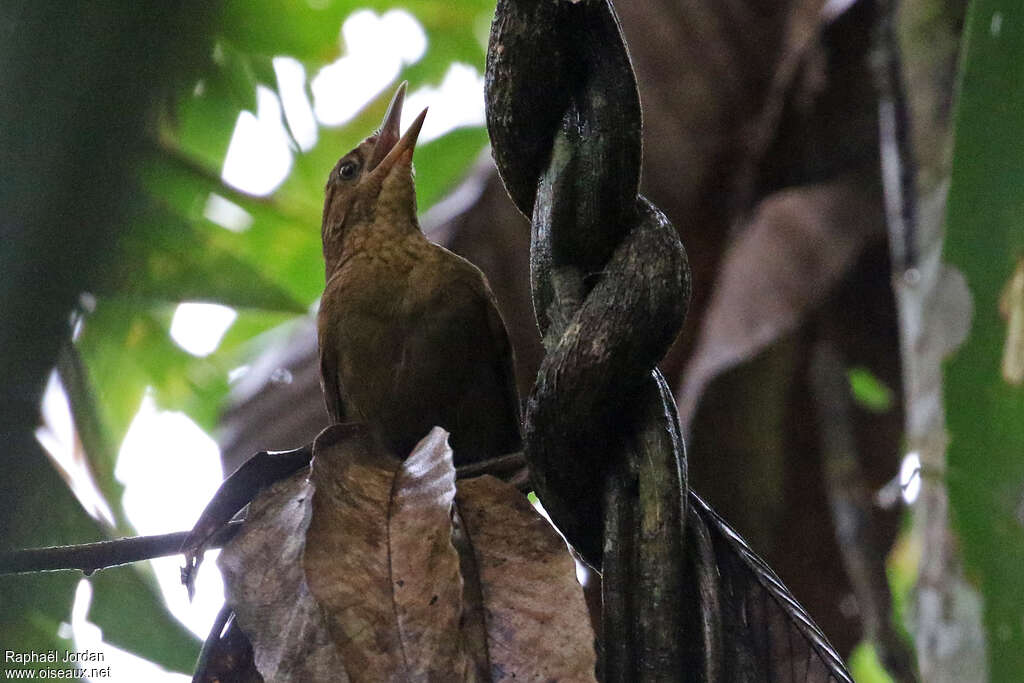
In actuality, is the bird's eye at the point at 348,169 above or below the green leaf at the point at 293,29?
below

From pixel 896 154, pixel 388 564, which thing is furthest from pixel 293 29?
pixel 388 564

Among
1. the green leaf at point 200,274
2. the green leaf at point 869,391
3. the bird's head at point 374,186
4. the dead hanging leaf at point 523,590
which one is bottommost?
the green leaf at point 869,391

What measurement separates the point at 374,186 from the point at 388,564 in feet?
7.10

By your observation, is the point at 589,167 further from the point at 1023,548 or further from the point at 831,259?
the point at 831,259

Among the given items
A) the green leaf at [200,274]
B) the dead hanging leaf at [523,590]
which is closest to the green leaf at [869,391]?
the green leaf at [200,274]

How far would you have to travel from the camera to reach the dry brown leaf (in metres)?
0.98

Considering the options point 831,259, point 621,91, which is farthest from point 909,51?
point 621,91

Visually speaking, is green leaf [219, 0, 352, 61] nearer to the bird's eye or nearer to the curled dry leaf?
the bird's eye

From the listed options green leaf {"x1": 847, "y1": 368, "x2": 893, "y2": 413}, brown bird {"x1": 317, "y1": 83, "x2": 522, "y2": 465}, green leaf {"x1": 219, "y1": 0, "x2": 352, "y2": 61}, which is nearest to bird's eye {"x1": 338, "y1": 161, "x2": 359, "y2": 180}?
green leaf {"x1": 219, "y1": 0, "x2": 352, "y2": 61}

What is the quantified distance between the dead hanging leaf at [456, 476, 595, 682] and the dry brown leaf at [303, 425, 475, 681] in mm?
42

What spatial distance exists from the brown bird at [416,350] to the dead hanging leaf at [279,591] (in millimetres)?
807

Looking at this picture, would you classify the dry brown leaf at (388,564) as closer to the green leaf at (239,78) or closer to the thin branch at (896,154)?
the green leaf at (239,78)

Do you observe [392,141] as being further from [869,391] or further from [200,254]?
[869,391]

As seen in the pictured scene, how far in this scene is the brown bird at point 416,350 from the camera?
2146mm
